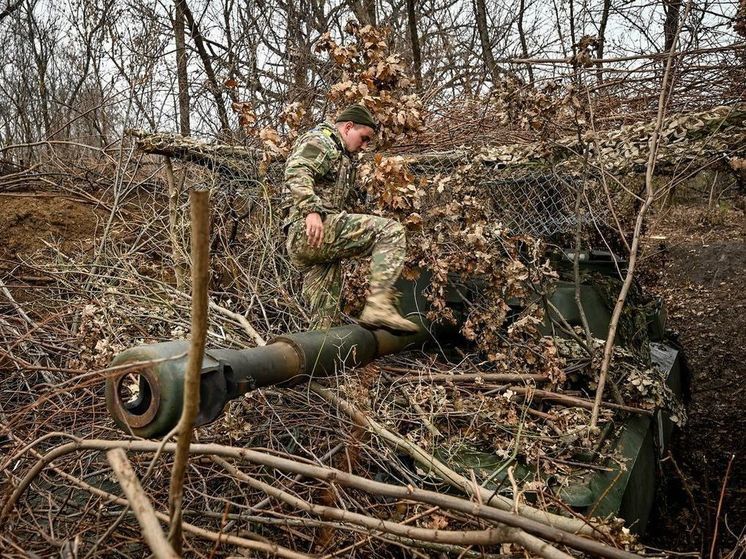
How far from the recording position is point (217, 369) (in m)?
2.38

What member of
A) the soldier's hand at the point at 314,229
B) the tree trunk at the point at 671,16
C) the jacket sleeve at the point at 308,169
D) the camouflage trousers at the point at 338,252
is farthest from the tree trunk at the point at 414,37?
the soldier's hand at the point at 314,229

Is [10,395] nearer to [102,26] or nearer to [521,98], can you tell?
[521,98]

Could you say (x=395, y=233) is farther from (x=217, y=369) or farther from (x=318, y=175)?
(x=217, y=369)

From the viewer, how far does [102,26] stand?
29.9 feet

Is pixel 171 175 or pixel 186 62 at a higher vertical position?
pixel 186 62

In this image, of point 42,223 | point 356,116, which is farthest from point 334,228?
point 42,223

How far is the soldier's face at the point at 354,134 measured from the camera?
14.5 ft

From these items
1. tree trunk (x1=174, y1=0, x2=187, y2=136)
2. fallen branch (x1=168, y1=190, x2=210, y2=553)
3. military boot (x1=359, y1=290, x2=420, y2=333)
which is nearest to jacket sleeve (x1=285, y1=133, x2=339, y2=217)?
military boot (x1=359, y1=290, x2=420, y2=333)

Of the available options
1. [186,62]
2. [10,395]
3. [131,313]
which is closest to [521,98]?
[131,313]

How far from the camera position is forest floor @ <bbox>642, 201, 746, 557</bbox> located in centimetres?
491

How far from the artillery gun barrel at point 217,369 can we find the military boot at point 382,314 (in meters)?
0.07

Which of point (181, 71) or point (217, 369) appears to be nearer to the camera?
point (217, 369)

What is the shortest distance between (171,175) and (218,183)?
46cm

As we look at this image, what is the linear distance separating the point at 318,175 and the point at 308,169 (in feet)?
0.43
